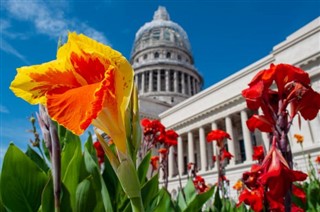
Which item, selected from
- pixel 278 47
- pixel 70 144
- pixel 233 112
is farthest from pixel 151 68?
pixel 70 144

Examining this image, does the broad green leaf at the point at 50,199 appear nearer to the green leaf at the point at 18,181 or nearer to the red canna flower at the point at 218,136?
the green leaf at the point at 18,181

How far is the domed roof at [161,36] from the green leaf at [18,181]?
5044 centimetres

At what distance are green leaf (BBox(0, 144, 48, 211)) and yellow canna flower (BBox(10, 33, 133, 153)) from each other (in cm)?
35

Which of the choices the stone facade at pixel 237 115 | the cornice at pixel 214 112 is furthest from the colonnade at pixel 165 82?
the cornice at pixel 214 112

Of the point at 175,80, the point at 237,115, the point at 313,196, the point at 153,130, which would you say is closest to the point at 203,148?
the point at 237,115

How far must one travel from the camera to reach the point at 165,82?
45281 millimetres

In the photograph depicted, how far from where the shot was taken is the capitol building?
57.0 feet

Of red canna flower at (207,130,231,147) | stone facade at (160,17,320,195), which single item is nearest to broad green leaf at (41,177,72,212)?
red canna flower at (207,130,231,147)

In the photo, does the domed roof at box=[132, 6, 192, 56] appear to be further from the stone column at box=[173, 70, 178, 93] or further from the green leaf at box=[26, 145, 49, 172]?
the green leaf at box=[26, 145, 49, 172]

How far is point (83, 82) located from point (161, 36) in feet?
177

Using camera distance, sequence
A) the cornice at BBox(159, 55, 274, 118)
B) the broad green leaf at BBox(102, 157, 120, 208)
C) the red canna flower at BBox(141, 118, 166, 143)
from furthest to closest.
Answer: the cornice at BBox(159, 55, 274, 118), the red canna flower at BBox(141, 118, 166, 143), the broad green leaf at BBox(102, 157, 120, 208)

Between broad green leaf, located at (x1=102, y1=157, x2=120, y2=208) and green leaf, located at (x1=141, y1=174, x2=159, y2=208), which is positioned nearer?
green leaf, located at (x1=141, y1=174, x2=159, y2=208)

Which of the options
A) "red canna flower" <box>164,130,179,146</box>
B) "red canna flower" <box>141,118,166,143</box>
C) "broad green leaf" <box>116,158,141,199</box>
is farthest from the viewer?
"red canna flower" <box>164,130,179,146</box>

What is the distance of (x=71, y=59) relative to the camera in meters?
0.60
